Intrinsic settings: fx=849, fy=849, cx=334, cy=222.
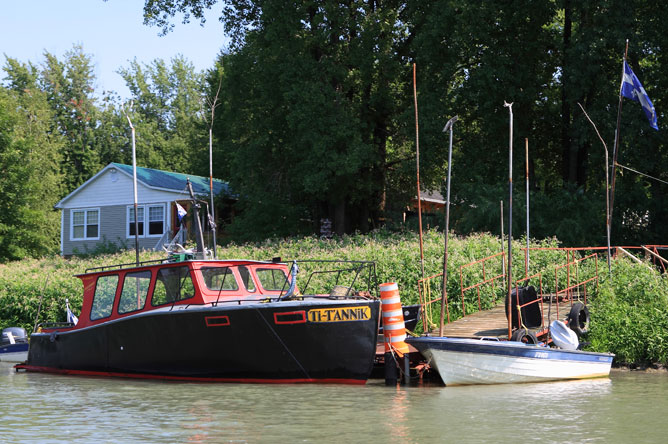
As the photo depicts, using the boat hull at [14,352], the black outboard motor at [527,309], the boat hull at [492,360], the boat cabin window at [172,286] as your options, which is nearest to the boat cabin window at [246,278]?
the boat cabin window at [172,286]

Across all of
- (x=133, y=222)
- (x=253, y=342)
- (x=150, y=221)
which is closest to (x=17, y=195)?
(x=133, y=222)

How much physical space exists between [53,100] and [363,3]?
45.7 meters

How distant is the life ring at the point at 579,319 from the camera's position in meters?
18.4

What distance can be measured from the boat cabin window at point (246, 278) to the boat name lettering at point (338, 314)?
2681mm

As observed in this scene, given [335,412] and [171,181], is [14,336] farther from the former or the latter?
[171,181]

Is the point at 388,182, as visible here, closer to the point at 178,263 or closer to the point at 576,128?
the point at 576,128

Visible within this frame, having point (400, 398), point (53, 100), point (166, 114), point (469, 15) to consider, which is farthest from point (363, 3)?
point (166, 114)

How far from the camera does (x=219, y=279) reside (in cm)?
1680

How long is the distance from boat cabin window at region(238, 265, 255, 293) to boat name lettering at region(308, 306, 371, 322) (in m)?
2.68

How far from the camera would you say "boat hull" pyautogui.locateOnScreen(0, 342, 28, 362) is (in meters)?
21.2

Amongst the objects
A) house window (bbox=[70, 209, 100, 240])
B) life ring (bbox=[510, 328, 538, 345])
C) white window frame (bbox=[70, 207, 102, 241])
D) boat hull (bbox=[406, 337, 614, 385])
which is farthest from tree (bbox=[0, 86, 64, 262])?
boat hull (bbox=[406, 337, 614, 385])

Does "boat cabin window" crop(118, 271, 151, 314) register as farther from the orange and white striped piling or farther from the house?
the house

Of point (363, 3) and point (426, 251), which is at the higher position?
point (363, 3)

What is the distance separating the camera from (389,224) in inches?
1459
